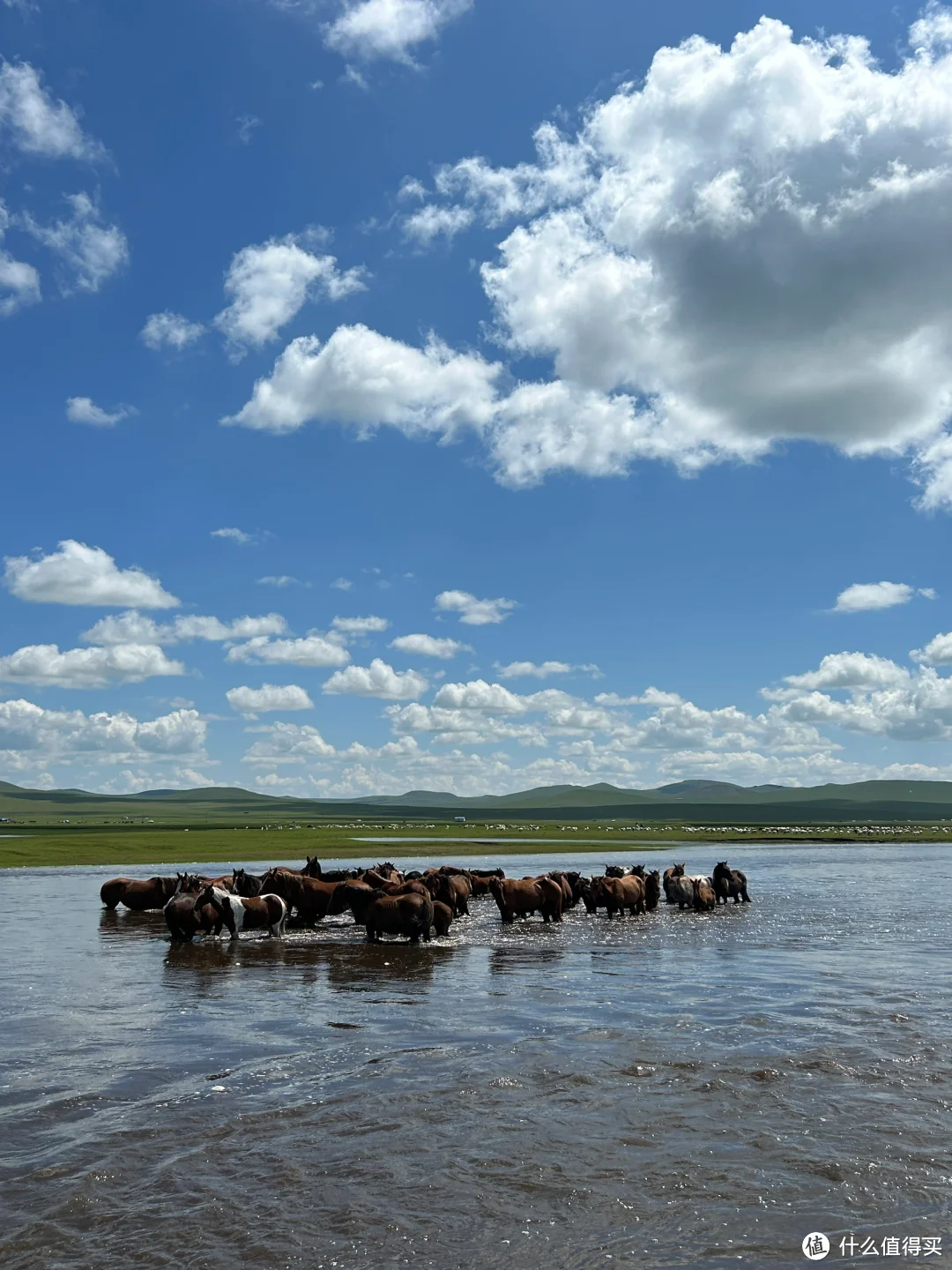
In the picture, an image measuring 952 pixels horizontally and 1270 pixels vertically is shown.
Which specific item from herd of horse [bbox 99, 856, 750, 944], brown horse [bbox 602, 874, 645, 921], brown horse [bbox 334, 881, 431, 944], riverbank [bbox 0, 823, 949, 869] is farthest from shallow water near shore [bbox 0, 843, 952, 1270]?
riverbank [bbox 0, 823, 949, 869]

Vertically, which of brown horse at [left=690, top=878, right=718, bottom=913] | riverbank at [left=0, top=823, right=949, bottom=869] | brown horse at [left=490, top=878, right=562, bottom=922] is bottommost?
riverbank at [left=0, top=823, right=949, bottom=869]

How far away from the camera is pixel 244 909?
2409cm

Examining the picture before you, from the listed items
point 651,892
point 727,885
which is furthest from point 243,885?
point 727,885

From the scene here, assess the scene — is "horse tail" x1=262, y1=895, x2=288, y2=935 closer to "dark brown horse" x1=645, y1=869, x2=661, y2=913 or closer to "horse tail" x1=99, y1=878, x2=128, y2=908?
"horse tail" x1=99, y1=878, x2=128, y2=908

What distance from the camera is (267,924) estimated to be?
24625mm

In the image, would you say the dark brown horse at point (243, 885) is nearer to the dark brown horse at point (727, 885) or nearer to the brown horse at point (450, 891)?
the brown horse at point (450, 891)

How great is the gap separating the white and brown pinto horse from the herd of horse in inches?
0.9

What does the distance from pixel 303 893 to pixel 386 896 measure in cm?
402

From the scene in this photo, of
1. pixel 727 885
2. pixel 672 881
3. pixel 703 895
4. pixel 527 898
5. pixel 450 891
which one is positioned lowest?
pixel 703 895

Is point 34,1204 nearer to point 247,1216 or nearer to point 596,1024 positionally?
point 247,1216

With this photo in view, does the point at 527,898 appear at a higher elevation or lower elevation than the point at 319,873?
lower

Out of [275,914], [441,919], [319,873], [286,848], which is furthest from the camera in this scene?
[286,848]

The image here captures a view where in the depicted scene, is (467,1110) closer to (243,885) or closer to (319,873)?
(243,885)

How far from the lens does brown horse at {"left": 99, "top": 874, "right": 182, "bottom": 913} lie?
106ft
